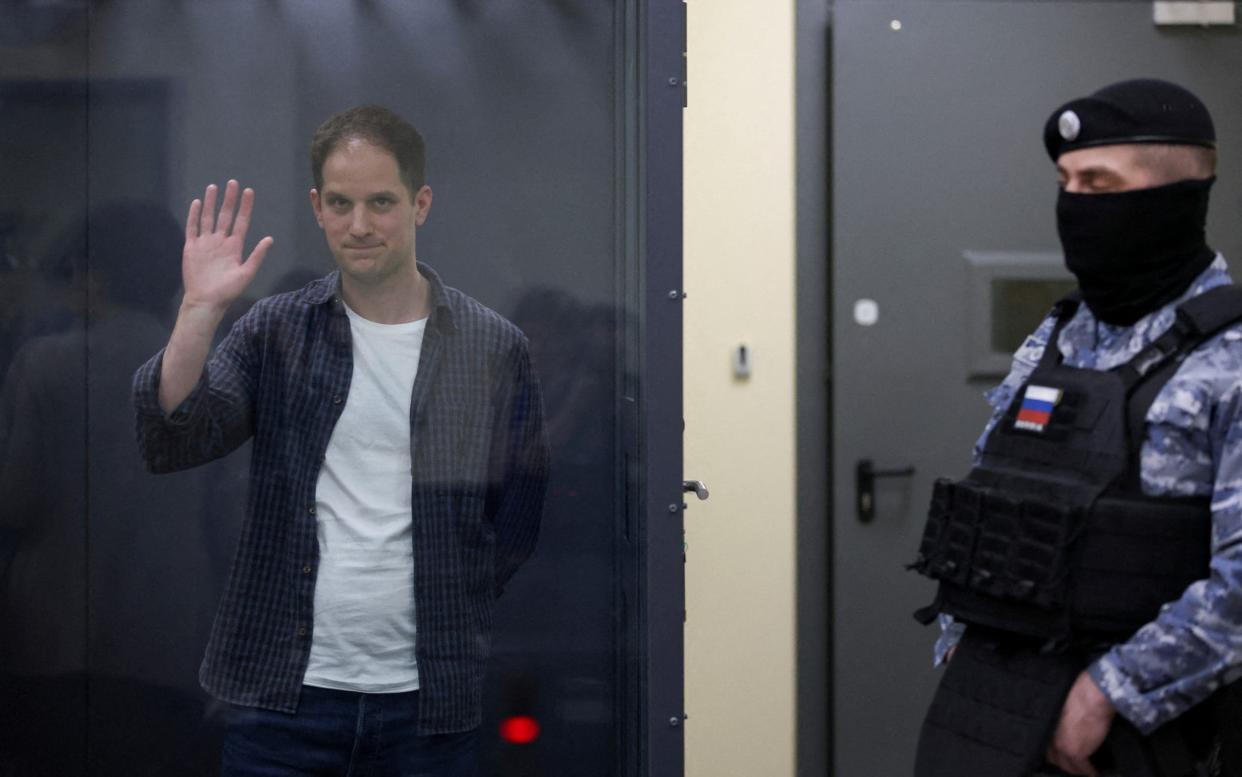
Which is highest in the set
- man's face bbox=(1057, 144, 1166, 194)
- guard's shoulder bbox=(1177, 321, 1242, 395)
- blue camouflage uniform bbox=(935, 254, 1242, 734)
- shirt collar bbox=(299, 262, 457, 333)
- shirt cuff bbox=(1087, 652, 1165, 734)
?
man's face bbox=(1057, 144, 1166, 194)

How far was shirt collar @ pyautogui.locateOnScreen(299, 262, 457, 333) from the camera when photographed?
1837mm

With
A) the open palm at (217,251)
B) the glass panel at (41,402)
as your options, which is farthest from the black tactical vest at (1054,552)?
the glass panel at (41,402)

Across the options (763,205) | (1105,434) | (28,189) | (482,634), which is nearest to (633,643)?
(482,634)

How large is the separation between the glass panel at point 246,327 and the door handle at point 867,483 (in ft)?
3.82

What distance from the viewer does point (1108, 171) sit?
5.94 feet

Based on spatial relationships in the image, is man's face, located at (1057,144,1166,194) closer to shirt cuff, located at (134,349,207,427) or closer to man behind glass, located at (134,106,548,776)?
man behind glass, located at (134,106,548,776)

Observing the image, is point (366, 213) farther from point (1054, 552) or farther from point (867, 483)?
point (867, 483)

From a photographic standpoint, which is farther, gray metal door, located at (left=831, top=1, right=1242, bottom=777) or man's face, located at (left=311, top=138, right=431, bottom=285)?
gray metal door, located at (left=831, top=1, right=1242, bottom=777)

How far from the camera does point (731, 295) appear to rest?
2.94 m

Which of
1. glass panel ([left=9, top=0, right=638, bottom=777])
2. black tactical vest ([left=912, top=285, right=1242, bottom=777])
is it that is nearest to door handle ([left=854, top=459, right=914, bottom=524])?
black tactical vest ([left=912, top=285, right=1242, bottom=777])

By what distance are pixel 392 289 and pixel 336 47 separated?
1.28 ft

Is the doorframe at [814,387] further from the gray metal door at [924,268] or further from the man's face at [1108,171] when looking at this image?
the man's face at [1108,171]

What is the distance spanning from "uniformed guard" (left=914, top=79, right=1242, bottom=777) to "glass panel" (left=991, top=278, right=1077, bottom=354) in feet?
3.52

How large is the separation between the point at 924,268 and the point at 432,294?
60.2 inches
